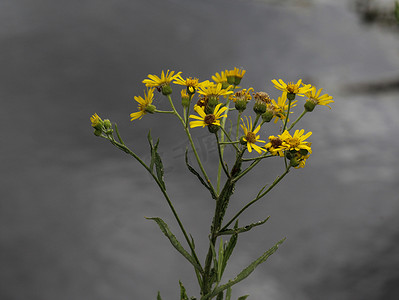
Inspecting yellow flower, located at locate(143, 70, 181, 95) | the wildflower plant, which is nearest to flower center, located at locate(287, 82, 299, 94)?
the wildflower plant

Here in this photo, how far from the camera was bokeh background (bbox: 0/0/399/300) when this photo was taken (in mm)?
1023

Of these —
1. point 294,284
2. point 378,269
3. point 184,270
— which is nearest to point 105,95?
point 184,270

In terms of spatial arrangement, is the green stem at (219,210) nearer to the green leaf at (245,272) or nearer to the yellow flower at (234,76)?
the green leaf at (245,272)

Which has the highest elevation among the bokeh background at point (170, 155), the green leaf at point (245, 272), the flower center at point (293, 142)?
the bokeh background at point (170, 155)

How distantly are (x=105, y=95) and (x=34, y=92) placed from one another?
0.19m

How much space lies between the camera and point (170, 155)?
3.95 feet

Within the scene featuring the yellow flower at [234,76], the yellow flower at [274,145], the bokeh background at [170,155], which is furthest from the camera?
the bokeh background at [170,155]

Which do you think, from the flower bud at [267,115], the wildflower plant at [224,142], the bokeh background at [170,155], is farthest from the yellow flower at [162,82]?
the bokeh background at [170,155]

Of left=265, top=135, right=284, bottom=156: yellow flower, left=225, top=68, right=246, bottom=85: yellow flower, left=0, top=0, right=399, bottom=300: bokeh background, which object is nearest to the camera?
left=265, top=135, right=284, bottom=156: yellow flower

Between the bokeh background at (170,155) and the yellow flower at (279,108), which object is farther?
the bokeh background at (170,155)

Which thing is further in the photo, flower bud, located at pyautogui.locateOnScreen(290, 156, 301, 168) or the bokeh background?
the bokeh background

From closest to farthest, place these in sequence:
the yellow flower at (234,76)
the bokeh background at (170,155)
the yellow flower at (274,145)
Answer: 1. the yellow flower at (274,145)
2. the yellow flower at (234,76)
3. the bokeh background at (170,155)

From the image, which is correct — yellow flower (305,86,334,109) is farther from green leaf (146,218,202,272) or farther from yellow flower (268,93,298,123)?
green leaf (146,218,202,272)

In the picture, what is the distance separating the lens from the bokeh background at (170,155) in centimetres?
102
